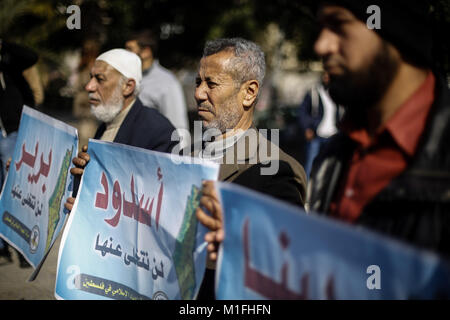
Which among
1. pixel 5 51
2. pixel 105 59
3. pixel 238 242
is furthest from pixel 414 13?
pixel 5 51

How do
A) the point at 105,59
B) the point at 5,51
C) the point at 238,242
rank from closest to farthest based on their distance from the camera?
the point at 238,242, the point at 105,59, the point at 5,51

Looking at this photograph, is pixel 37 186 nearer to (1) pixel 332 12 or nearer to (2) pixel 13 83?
(2) pixel 13 83

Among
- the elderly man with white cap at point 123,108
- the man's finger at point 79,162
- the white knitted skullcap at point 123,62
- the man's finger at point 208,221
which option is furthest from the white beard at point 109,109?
the man's finger at point 208,221

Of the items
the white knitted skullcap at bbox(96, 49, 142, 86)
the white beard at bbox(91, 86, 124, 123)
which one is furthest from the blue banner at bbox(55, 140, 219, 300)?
the white knitted skullcap at bbox(96, 49, 142, 86)

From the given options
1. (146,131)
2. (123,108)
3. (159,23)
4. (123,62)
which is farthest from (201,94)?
(159,23)

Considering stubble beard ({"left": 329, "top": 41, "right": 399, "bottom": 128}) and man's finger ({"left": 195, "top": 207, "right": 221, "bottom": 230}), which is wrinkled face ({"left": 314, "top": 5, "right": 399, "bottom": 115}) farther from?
man's finger ({"left": 195, "top": 207, "right": 221, "bottom": 230})

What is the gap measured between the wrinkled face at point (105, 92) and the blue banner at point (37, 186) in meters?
0.49

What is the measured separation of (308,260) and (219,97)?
1471 millimetres

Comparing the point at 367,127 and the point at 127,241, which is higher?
the point at 367,127

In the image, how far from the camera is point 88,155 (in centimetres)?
313

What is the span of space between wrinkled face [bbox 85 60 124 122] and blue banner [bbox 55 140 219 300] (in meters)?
1.04

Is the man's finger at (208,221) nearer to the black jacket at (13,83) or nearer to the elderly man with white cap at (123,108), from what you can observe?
the elderly man with white cap at (123,108)
